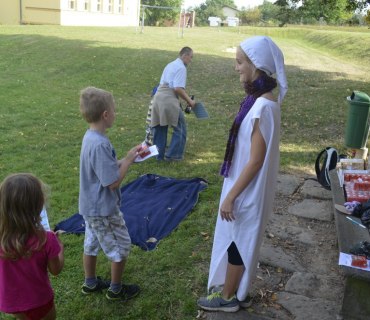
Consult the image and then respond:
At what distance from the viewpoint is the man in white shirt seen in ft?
21.6

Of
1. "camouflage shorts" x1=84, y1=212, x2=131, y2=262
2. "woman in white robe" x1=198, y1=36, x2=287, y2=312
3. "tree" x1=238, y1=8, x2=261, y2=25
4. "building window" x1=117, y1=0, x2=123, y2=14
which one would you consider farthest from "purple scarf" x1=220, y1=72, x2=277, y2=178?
"tree" x1=238, y1=8, x2=261, y2=25

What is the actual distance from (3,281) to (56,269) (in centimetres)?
29

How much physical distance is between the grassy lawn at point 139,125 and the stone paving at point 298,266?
0.53 metres

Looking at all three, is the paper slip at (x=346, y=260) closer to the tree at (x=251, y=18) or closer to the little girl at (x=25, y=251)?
the little girl at (x=25, y=251)

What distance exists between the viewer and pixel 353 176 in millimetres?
4762

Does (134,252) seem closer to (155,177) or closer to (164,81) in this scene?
(155,177)

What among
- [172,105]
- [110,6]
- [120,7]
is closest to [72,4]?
[110,6]

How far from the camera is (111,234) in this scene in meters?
3.36

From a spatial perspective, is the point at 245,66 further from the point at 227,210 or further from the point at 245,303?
the point at 245,303

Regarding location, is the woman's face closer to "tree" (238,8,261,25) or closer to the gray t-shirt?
the gray t-shirt

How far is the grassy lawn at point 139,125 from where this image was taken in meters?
3.84

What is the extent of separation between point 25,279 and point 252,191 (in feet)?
4.83

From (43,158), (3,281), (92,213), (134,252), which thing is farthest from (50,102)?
(3,281)

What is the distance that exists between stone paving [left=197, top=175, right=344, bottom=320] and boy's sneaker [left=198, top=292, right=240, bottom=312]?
39 millimetres
